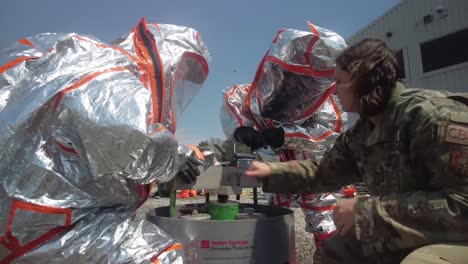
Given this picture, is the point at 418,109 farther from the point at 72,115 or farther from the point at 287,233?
the point at 72,115

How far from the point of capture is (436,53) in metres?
8.89

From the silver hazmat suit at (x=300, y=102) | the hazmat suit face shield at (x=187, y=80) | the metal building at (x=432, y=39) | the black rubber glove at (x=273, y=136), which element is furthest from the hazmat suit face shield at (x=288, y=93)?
the metal building at (x=432, y=39)

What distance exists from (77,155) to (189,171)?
18.4 inches

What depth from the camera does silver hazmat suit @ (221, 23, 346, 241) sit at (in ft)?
8.68

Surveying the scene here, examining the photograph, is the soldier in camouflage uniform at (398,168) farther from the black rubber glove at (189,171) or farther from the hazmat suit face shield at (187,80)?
the hazmat suit face shield at (187,80)

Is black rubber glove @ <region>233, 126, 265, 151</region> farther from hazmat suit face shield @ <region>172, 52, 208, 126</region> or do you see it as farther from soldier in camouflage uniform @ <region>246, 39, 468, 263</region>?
soldier in camouflage uniform @ <region>246, 39, 468, 263</region>

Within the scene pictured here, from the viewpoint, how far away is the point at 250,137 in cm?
290

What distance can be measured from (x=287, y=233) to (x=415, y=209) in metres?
0.81

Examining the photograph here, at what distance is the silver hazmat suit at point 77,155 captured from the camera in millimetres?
1485

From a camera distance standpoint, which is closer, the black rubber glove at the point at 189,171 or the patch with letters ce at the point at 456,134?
the patch with letters ce at the point at 456,134

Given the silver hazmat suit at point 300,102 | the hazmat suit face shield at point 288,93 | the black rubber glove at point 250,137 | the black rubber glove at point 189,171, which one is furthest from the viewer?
the black rubber glove at point 250,137

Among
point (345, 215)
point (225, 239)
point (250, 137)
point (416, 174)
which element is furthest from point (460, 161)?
point (250, 137)

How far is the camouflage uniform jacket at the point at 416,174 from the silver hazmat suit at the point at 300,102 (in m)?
1.10

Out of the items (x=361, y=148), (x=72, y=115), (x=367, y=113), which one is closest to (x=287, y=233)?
(x=361, y=148)
